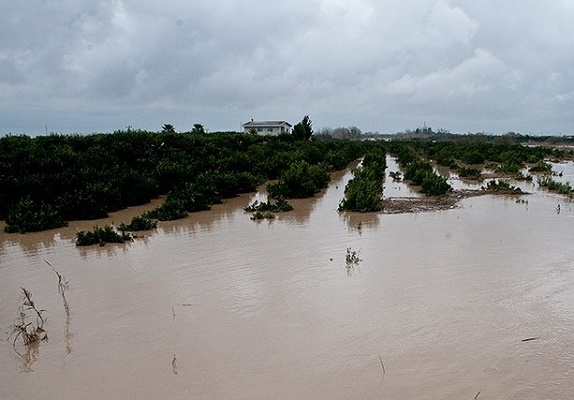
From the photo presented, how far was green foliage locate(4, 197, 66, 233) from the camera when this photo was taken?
10750 mm

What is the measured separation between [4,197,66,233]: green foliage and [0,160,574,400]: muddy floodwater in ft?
2.13

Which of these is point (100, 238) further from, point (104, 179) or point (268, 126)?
point (268, 126)

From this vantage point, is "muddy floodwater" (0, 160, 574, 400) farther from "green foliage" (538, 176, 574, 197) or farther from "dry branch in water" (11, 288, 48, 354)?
"green foliage" (538, 176, 574, 197)

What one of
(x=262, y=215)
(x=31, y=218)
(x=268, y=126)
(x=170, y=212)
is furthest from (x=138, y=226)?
(x=268, y=126)

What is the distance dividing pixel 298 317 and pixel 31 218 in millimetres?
8410

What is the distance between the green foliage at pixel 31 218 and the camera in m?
10.8

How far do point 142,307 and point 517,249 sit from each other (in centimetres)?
694

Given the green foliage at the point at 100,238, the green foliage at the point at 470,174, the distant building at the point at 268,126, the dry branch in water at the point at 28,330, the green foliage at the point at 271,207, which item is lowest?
the dry branch in water at the point at 28,330

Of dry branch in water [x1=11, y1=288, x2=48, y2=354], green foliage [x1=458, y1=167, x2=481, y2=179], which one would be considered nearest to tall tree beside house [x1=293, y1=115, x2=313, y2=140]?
green foliage [x1=458, y1=167, x2=481, y2=179]

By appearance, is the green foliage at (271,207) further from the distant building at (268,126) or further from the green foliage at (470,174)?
the distant building at (268,126)

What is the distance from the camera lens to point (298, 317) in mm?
5586

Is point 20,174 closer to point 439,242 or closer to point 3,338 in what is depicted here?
point 3,338

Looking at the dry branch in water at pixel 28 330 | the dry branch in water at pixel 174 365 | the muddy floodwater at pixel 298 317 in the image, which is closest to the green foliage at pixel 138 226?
the muddy floodwater at pixel 298 317

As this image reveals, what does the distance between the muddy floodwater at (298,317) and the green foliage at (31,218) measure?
A: 25.5 inches
